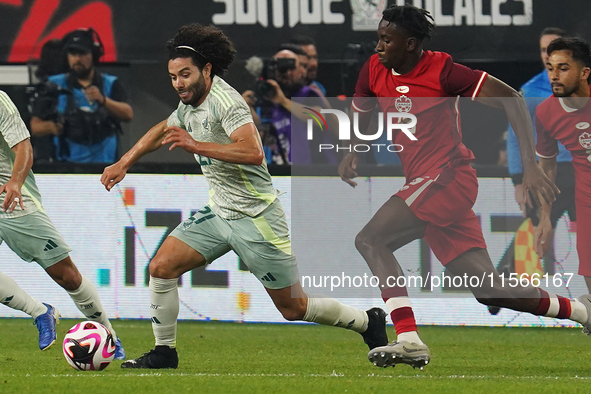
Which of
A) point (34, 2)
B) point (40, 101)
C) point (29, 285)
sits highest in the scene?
point (34, 2)

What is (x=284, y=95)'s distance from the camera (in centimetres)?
946

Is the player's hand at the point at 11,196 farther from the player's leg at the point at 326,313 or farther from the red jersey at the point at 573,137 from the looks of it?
the red jersey at the point at 573,137

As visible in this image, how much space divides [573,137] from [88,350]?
3.40 m

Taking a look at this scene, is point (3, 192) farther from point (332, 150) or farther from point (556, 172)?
point (556, 172)

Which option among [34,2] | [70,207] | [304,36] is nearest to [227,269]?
[70,207]

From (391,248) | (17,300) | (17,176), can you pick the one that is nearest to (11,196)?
(17,176)

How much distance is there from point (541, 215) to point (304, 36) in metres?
3.40

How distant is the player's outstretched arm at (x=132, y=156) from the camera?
19.3 feet

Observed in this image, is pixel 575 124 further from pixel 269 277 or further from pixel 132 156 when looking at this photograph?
pixel 132 156

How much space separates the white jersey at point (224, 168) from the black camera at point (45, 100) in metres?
3.68

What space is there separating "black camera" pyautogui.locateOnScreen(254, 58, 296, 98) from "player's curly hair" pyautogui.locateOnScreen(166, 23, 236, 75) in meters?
3.19

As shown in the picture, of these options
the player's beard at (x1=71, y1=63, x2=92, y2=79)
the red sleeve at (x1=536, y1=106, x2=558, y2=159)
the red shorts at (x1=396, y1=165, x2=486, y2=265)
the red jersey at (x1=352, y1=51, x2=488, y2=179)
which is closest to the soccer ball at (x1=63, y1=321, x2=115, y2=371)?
the red shorts at (x1=396, y1=165, x2=486, y2=265)

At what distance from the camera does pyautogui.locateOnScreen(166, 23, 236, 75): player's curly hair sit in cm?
609

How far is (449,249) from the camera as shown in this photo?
6.22 meters
